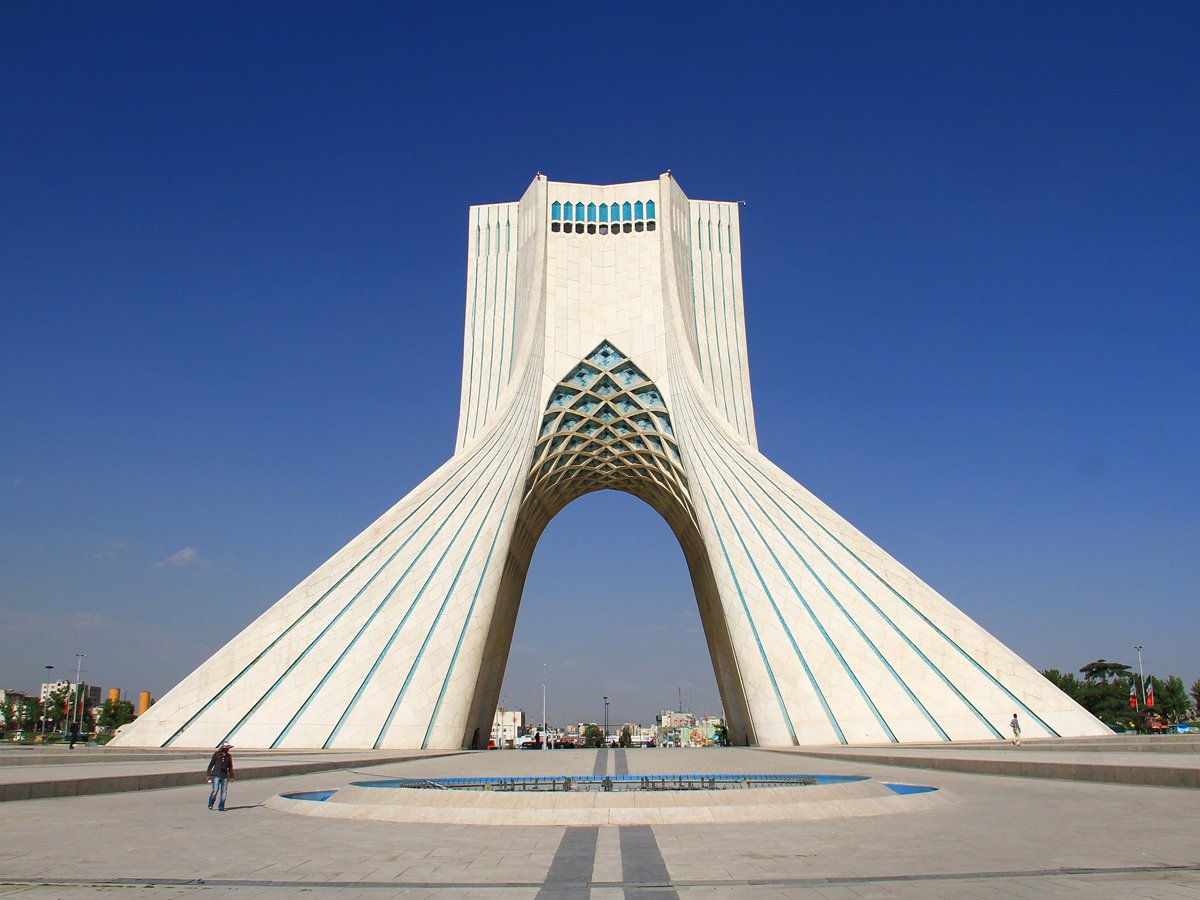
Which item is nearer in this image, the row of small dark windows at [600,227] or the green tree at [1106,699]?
the row of small dark windows at [600,227]

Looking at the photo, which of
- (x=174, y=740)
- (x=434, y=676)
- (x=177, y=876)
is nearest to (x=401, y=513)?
(x=434, y=676)

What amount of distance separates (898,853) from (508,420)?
1660cm

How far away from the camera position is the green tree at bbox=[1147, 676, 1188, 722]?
39875mm

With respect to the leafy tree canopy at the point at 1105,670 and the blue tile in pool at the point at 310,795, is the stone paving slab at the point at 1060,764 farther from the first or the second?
the leafy tree canopy at the point at 1105,670

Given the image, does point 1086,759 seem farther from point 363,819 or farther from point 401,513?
point 401,513

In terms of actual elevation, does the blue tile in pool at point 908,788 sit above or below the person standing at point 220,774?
below

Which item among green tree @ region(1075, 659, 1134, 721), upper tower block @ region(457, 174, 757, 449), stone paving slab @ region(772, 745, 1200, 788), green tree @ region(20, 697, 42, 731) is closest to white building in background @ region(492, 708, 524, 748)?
green tree @ region(20, 697, 42, 731)

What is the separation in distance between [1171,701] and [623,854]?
44857mm

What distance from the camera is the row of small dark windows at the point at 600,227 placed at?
24.2 m

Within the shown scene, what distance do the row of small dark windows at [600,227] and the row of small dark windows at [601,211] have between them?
133mm

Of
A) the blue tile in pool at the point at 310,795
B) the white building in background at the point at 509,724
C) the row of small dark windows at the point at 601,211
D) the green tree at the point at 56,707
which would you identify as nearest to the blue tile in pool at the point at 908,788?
the blue tile in pool at the point at 310,795

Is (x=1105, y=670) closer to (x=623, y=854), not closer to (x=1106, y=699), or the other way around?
(x=1106, y=699)

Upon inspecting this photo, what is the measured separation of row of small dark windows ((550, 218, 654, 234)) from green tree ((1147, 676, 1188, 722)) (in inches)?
1302

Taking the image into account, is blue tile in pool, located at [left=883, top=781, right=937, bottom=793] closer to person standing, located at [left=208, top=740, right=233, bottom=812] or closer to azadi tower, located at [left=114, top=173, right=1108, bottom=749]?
person standing, located at [left=208, top=740, right=233, bottom=812]
